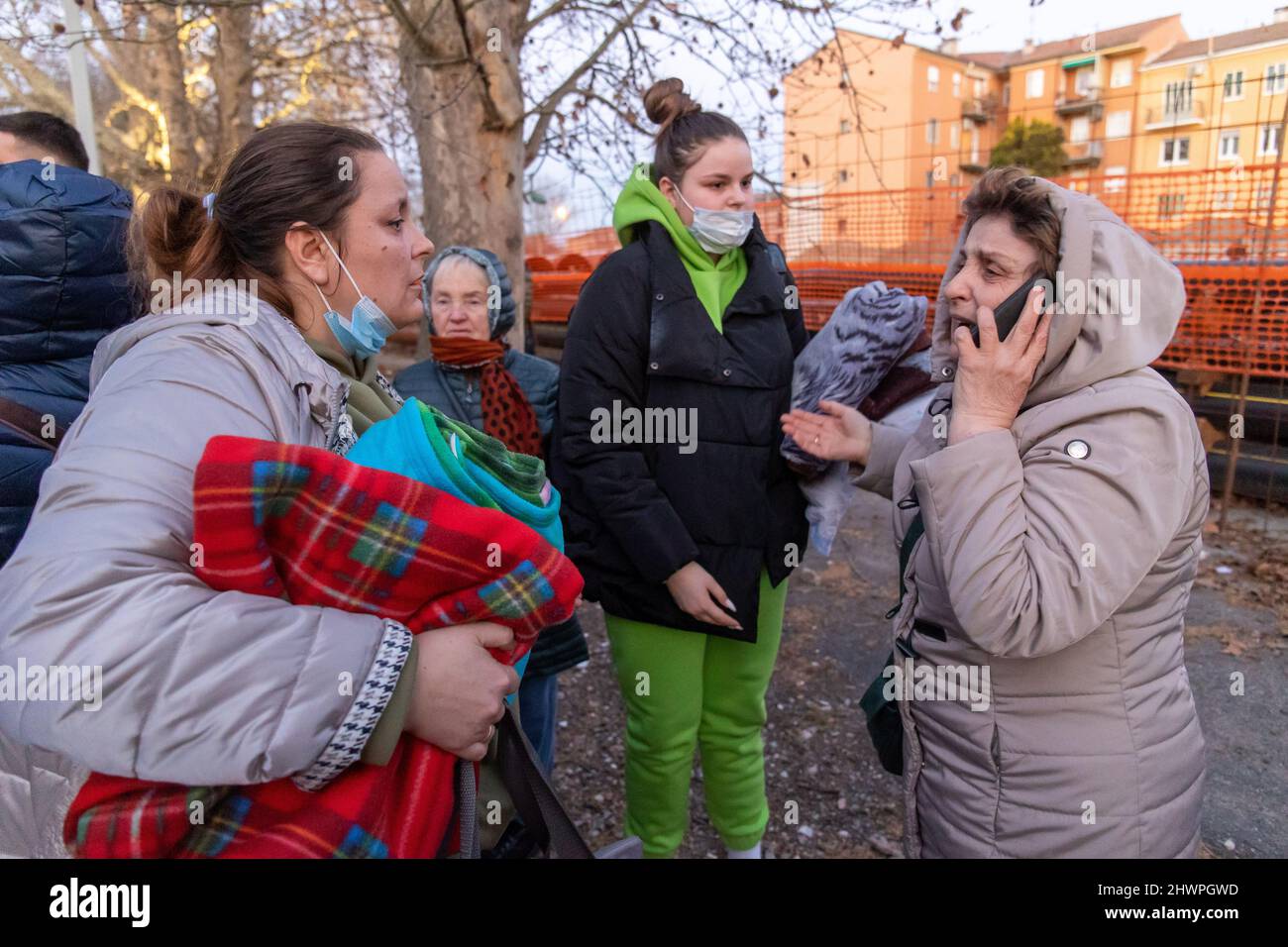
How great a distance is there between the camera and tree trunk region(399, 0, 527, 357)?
159 inches

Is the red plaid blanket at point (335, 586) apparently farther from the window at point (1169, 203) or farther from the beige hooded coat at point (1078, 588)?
the window at point (1169, 203)

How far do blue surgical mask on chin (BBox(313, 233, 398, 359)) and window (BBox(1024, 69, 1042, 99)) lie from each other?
44.3 m

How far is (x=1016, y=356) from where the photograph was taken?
5.35 ft

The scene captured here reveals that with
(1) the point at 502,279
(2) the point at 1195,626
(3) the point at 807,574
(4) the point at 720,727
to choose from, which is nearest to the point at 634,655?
(4) the point at 720,727

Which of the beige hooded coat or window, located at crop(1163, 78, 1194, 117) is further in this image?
window, located at crop(1163, 78, 1194, 117)

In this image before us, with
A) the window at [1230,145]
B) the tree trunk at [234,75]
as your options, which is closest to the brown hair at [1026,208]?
the window at [1230,145]

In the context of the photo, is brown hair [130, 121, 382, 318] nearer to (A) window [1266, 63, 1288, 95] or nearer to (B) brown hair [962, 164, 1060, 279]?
(B) brown hair [962, 164, 1060, 279]

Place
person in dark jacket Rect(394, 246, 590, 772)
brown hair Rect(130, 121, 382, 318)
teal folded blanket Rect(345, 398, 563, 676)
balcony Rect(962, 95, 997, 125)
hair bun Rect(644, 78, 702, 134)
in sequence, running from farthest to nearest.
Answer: balcony Rect(962, 95, 997, 125), person in dark jacket Rect(394, 246, 590, 772), hair bun Rect(644, 78, 702, 134), brown hair Rect(130, 121, 382, 318), teal folded blanket Rect(345, 398, 563, 676)

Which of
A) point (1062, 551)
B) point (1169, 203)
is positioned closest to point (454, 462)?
point (1062, 551)

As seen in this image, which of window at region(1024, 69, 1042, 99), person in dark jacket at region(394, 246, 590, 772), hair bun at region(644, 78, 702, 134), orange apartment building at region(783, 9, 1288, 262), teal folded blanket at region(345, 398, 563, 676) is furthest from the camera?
window at region(1024, 69, 1042, 99)

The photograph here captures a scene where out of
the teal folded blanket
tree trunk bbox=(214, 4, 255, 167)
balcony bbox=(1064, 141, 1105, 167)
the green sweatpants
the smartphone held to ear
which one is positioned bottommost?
the green sweatpants

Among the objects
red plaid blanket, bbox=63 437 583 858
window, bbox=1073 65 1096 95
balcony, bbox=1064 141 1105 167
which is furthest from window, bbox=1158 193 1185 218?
window, bbox=1073 65 1096 95

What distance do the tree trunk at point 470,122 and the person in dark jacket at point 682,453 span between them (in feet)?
5.89
